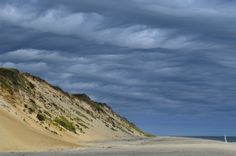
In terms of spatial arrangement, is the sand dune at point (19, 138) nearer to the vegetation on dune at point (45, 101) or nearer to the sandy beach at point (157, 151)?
the sandy beach at point (157, 151)

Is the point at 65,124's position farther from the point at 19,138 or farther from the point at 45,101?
the point at 19,138

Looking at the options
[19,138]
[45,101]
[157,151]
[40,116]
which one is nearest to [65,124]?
[45,101]

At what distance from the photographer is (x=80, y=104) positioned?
155 metres

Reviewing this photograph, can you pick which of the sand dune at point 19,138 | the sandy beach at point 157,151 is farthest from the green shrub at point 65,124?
the sandy beach at point 157,151

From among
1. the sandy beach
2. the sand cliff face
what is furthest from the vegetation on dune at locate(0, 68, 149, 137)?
the sandy beach

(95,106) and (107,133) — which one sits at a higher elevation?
(95,106)

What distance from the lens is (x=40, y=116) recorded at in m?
91.9

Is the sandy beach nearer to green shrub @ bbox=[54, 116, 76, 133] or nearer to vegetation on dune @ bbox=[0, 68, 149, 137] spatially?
vegetation on dune @ bbox=[0, 68, 149, 137]

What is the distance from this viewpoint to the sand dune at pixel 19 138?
53.2 meters

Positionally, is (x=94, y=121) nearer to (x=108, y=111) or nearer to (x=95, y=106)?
(x=95, y=106)

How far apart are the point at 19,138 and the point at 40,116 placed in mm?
34863

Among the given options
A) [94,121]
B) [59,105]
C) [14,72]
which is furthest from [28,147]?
[94,121]

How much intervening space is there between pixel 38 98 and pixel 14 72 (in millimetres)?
8325

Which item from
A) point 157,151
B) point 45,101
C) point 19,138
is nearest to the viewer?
point 157,151
